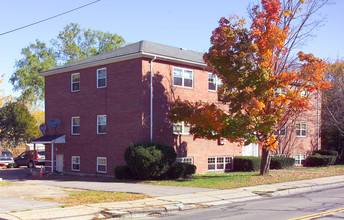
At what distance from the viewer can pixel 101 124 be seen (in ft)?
86.6

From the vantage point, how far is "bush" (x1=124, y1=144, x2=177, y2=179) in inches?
850

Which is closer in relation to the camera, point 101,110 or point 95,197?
point 95,197

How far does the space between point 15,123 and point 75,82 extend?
2492 centimetres

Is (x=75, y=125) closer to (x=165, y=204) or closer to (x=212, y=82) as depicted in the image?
(x=212, y=82)

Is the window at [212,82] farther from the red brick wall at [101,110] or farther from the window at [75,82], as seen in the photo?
the window at [75,82]

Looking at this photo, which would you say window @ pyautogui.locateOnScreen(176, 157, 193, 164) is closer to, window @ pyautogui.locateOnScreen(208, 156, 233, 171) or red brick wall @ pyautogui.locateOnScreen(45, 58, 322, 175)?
red brick wall @ pyautogui.locateOnScreen(45, 58, 322, 175)

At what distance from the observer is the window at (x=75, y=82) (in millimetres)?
28269

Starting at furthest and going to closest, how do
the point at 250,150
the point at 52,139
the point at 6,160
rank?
the point at 6,160
the point at 250,150
the point at 52,139

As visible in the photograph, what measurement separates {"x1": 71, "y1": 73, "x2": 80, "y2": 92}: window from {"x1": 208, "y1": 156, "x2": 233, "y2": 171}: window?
10.9 metres

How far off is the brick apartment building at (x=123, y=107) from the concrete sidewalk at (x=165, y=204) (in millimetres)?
8311

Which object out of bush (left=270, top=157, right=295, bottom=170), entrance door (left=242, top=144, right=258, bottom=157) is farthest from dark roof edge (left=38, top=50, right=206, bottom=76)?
bush (left=270, top=157, right=295, bottom=170)

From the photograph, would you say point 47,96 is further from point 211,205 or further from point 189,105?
point 211,205

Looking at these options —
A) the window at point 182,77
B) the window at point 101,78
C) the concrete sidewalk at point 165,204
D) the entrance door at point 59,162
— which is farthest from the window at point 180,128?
the entrance door at point 59,162

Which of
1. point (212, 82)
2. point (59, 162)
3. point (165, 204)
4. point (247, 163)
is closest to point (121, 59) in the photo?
point (212, 82)
